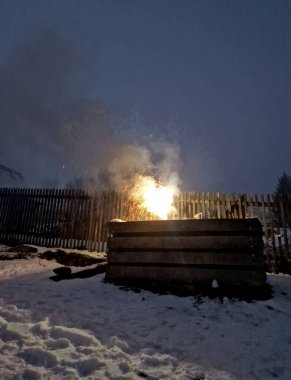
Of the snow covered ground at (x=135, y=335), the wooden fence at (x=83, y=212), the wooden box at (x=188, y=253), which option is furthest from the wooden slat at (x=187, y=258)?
the wooden fence at (x=83, y=212)

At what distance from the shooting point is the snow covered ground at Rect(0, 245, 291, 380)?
219cm

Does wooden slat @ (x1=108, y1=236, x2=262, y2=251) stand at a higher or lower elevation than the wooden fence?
lower

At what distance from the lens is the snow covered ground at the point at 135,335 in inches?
86.2

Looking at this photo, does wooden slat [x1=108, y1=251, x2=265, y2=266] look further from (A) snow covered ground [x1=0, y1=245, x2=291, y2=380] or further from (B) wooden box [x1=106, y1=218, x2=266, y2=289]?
(A) snow covered ground [x1=0, y1=245, x2=291, y2=380]

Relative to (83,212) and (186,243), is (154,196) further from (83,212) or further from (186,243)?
(186,243)

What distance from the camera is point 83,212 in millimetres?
10656

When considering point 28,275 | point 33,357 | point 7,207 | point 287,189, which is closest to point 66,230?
point 7,207

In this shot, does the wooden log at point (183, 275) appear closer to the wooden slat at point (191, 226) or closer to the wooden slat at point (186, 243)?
the wooden slat at point (186, 243)

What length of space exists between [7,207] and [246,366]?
39.7ft

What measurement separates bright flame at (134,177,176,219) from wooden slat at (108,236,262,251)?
3026mm

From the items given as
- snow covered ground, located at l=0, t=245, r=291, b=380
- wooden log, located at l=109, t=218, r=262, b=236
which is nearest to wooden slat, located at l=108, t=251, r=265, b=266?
wooden log, located at l=109, t=218, r=262, b=236

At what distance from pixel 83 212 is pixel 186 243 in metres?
6.91

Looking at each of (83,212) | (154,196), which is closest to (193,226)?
(154,196)

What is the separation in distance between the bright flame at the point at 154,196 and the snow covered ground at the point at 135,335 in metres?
4.26
